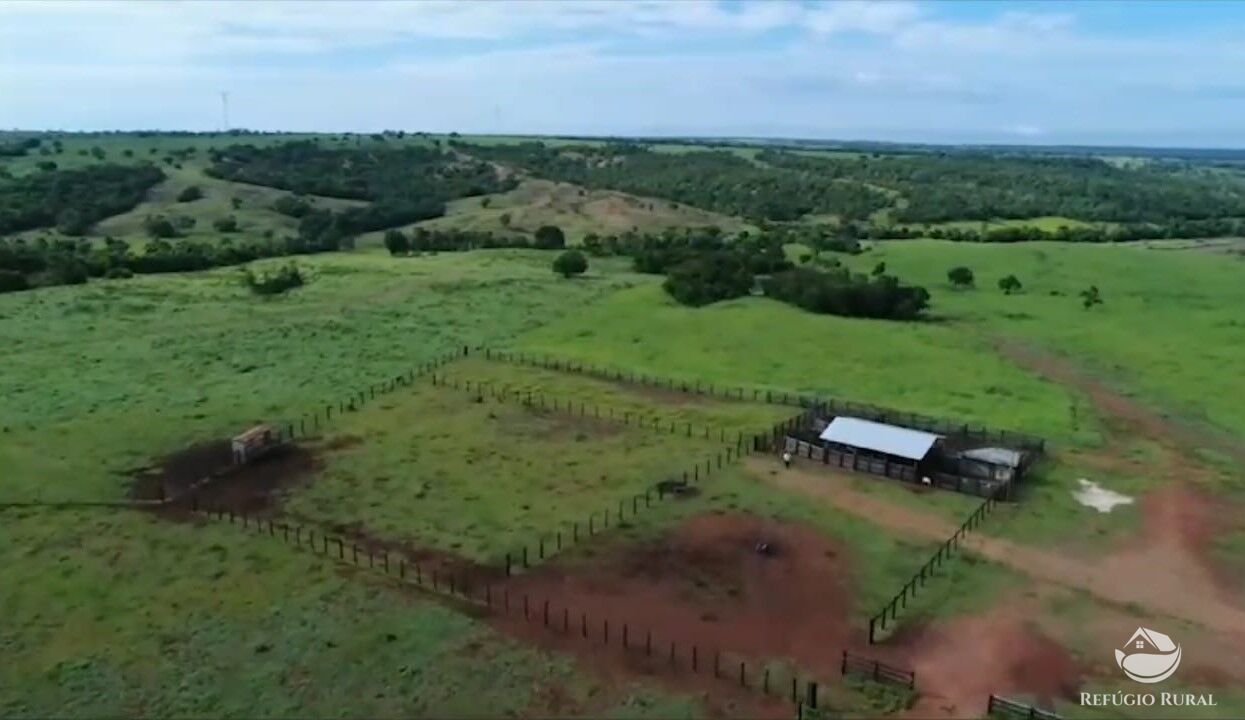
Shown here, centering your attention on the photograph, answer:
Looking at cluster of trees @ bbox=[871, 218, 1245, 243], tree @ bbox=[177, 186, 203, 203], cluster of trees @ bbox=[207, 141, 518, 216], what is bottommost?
cluster of trees @ bbox=[871, 218, 1245, 243]

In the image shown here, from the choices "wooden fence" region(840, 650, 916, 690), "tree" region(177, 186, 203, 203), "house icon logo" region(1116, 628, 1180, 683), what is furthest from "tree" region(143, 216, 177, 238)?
"house icon logo" region(1116, 628, 1180, 683)

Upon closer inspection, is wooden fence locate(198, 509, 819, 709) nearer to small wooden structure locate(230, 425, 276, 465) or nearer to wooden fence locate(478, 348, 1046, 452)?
small wooden structure locate(230, 425, 276, 465)

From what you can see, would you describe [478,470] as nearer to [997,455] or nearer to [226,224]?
[997,455]

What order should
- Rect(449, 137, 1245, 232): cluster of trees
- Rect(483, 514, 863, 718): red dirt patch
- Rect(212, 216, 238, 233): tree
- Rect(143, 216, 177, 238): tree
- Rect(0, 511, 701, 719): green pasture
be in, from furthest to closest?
Rect(449, 137, 1245, 232): cluster of trees < Rect(212, 216, 238, 233): tree < Rect(143, 216, 177, 238): tree < Rect(483, 514, 863, 718): red dirt patch < Rect(0, 511, 701, 719): green pasture

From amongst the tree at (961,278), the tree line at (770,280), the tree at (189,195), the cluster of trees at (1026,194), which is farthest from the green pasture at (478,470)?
the cluster of trees at (1026,194)

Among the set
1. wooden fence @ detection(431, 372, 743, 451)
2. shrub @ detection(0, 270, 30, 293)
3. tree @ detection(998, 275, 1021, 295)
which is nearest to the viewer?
wooden fence @ detection(431, 372, 743, 451)
